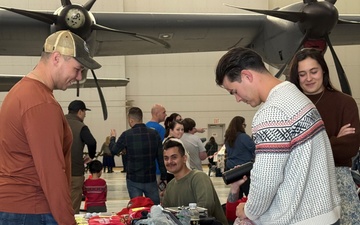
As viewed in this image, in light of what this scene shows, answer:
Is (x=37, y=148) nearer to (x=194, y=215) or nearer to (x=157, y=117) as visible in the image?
(x=194, y=215)

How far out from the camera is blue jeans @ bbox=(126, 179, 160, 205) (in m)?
6.54

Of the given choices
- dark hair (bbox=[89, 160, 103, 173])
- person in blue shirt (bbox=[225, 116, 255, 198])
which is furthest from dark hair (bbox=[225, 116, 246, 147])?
dark hair (bbox=[89, 160, 103, 173])

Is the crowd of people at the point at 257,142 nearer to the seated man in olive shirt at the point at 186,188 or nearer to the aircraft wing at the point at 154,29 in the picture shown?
the seated man in olive shirt at the point at 186,188

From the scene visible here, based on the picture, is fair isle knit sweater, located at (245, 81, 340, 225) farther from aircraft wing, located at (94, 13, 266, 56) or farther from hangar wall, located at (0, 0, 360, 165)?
hangar wall, located at (0, 0, 360, 165)

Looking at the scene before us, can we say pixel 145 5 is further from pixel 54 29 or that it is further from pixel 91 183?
pixel 91 183

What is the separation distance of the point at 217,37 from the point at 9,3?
49.9 feet

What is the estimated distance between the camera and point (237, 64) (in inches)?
85.7

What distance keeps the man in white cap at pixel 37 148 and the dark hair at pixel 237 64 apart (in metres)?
0.79

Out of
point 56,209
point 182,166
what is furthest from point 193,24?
point 56,209

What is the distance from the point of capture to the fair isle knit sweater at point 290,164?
208 centimetres

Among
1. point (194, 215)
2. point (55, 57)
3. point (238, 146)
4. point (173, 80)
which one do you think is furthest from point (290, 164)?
point (173, 80)

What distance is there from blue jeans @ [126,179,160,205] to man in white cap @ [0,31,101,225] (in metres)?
3.98

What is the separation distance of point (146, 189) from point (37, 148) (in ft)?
13.7

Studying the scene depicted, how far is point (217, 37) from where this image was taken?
985cm
